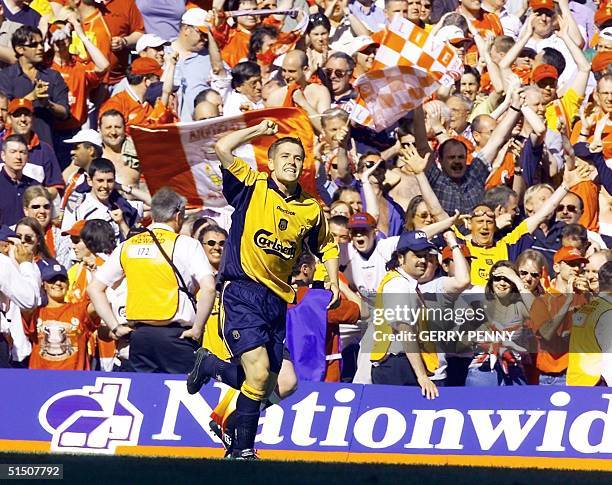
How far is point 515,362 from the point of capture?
12773mm

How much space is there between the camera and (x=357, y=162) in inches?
574

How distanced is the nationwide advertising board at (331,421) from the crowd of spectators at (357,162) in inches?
12.7

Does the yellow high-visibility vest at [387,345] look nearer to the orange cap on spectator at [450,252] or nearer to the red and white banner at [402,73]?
the orange cap on spectator at [450,252]

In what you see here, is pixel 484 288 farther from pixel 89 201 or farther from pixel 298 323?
pixel 89 201

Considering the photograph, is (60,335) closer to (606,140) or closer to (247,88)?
(247,88)

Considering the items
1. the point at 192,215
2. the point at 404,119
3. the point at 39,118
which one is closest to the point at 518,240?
the point at 404,119

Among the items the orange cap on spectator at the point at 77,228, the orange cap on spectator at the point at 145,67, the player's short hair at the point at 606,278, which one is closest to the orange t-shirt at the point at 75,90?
the orange cap on spectator at the point at 145,67

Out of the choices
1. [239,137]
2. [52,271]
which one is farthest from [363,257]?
[239,137]

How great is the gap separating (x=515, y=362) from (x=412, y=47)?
3.83m

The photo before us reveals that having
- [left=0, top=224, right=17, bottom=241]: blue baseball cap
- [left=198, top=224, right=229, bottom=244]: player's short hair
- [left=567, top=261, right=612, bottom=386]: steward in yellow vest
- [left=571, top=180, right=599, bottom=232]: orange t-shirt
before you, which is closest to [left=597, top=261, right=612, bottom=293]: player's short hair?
[left=567, top=261, right=612, bottom=386]: steward in yellow vest

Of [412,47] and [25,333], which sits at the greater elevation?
[412,47]

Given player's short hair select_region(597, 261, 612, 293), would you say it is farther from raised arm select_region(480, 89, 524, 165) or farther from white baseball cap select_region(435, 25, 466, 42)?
white baseball cap select_region(435, 25, 466, 42)

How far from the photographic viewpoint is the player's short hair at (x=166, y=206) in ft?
39.1

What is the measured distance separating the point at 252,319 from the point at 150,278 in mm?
1604
